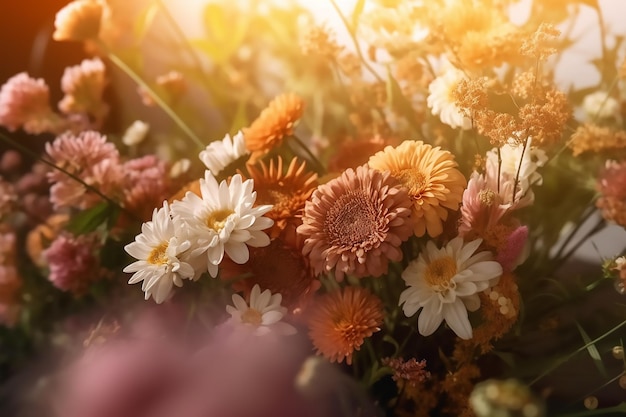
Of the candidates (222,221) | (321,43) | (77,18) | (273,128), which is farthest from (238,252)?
(77,18)

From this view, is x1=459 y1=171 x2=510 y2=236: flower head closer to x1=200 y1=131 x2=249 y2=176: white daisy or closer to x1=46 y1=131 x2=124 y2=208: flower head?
x1=200 y1=131 x2=249 y2=176: white daisy

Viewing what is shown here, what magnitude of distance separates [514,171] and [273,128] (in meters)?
0.19

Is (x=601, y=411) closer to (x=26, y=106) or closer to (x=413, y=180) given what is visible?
(x=413, y=180)

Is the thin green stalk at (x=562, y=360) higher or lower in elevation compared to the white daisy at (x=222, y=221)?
lower

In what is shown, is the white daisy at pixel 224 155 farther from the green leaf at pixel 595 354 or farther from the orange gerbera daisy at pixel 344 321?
the green leaf at pixel 595 354

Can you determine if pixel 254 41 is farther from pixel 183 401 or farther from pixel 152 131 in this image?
pixel 183 401

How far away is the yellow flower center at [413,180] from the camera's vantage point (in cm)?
43

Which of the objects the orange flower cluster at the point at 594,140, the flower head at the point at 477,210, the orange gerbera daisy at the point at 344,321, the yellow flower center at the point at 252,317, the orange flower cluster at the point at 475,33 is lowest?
the orange flower cluster at the point at 594,140

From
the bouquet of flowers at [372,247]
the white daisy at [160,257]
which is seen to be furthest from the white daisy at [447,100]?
the white daisy at [160,257]

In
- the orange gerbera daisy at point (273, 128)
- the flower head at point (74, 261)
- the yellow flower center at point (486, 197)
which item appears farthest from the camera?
the flower head at point (74, 261)

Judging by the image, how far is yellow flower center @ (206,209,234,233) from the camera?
46 centimetres

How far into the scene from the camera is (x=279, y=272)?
482 mm

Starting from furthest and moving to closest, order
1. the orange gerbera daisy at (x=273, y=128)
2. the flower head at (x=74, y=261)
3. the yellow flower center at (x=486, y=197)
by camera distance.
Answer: the flower head at (x=74, y=261) → the orange gerbera daisy at (x=273, y=128) → the yellow flower center at (x=486, y=197)

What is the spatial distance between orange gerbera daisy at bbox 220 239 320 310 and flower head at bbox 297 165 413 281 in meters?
0.03
